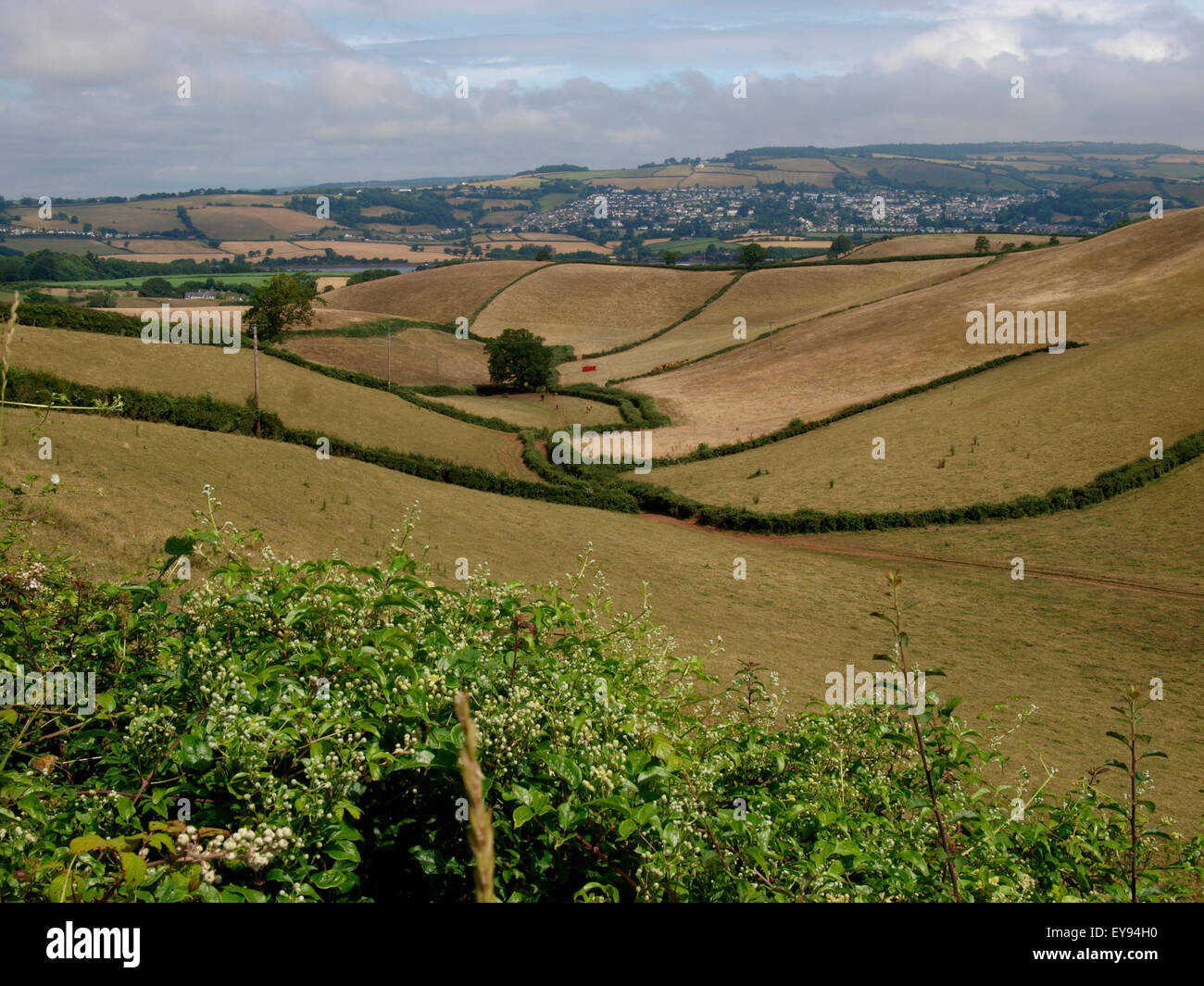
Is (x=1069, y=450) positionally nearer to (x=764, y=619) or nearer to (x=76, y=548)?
(x=764, y=619)

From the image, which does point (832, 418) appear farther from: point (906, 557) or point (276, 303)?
point (276, 303)

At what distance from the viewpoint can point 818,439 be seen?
4722 cm

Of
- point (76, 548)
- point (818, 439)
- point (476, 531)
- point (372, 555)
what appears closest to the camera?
point (76, 548)

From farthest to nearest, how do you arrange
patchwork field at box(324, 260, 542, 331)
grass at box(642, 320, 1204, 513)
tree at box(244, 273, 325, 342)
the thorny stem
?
patchwork field at box(324, 260, 542, 331) → tree at box(244, 273, 325, 342) → grass at box(642, 320, 1204, 513) → the thorny stem

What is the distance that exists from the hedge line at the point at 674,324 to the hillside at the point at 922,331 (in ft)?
48.8

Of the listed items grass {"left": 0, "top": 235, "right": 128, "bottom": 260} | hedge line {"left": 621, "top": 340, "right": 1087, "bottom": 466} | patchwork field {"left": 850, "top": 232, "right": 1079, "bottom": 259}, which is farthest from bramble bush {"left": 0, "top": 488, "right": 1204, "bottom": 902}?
grass {"left": 0, "top": 235, "right": 128, "bottom": 260}

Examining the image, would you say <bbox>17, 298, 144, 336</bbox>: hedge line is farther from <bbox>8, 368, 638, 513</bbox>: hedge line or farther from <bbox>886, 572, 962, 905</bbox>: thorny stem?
<bbox>886, 572, 962, 905</bbox>: thorny stem

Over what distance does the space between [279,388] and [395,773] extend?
4526 centimetres

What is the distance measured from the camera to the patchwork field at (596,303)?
98938 mm

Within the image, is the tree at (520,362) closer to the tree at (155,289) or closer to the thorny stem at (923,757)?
the thorny stem at (923,757)

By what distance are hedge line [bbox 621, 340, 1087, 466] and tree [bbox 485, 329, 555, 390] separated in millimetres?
24720

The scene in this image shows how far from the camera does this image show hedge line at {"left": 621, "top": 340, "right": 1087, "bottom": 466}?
154 ft

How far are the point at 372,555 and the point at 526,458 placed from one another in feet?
75.7

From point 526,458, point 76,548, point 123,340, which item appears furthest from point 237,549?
point 123,340
